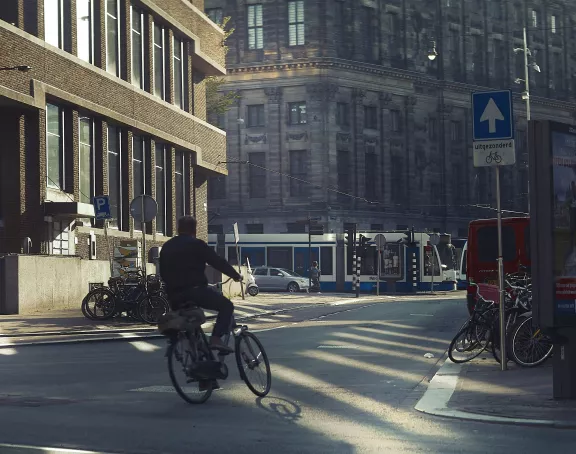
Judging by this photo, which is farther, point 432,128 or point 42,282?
point 432,128

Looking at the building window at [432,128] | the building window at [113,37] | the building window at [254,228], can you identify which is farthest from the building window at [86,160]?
the building window at [432,128]

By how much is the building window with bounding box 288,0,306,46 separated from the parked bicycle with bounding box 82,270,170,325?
171ft

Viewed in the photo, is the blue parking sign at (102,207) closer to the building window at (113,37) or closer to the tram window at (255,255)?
the building window at (113,37)

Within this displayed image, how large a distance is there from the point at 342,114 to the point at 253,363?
66757 mm

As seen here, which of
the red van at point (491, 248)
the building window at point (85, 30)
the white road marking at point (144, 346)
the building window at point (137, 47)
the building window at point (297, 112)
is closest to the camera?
the white road marking at point (144, 346)

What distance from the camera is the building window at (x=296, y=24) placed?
77250mm

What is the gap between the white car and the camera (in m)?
62.0

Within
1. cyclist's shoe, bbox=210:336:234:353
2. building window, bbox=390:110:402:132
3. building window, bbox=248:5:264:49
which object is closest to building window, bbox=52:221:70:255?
cyclist's shoe, bbox=210:336:234:353

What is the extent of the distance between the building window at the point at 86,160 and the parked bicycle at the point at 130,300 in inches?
347

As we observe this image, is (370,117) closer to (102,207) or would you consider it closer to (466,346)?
(102,207)

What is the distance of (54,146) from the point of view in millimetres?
33688

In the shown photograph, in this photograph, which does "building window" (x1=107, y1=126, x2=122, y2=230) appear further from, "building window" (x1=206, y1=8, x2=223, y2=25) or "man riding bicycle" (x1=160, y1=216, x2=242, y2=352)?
"building window" (x1=206, y1=8, x2=223, y2=25)

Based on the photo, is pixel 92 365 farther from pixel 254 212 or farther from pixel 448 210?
pixel 448 210

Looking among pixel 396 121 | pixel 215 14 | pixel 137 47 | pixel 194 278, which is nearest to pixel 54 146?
pixel 137 47
